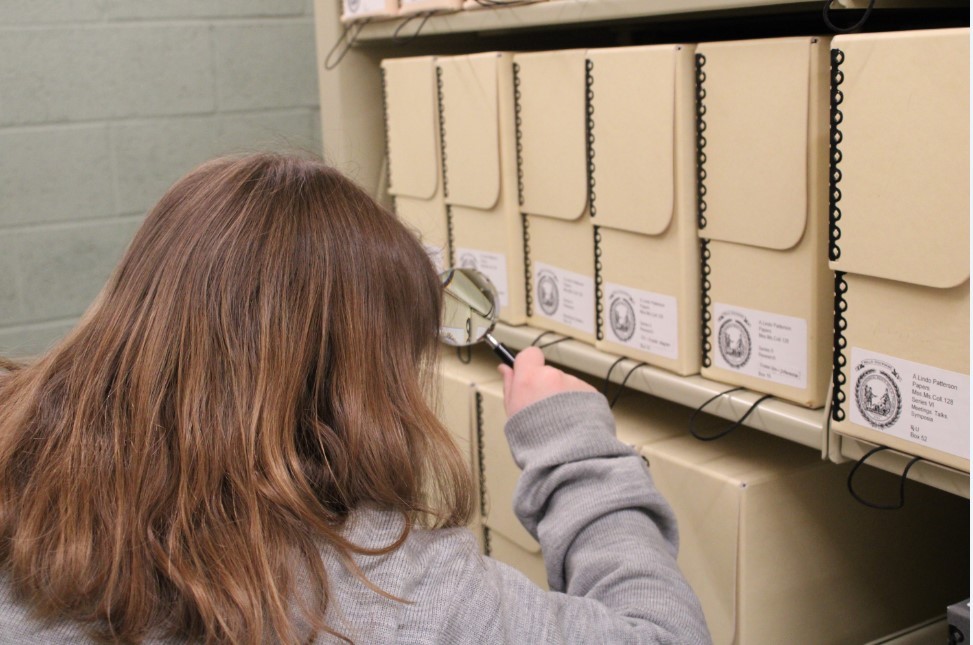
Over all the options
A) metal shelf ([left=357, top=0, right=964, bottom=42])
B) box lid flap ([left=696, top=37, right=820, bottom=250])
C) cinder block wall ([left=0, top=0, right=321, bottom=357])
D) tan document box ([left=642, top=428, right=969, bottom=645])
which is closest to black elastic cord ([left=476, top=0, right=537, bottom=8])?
metal shelf ([left=357, top=0, right=964, bottom=42])

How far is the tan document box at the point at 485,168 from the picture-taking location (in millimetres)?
1177

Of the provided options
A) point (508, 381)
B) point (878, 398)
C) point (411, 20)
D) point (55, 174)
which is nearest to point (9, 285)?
point (55, 174)

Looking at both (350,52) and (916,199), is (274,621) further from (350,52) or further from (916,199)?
(350,52)

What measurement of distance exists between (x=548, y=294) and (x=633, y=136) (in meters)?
0.25

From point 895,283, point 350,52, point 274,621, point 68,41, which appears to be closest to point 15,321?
point 68,41

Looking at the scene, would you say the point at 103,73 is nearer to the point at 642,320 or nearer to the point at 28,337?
the point at 28,337

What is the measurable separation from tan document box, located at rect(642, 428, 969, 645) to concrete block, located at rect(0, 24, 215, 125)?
1.19 meters

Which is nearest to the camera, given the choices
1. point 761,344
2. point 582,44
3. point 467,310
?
point 761,344

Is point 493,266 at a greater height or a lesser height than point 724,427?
greater

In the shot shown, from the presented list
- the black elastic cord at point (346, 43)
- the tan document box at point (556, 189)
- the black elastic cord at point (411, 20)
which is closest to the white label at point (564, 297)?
the tan document box at point (556, 189)

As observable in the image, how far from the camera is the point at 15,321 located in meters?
1.79

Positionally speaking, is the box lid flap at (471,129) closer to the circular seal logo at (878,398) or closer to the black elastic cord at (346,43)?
the black elastic cord at (346,43)

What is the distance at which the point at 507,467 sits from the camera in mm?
1241

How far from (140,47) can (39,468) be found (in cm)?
127
